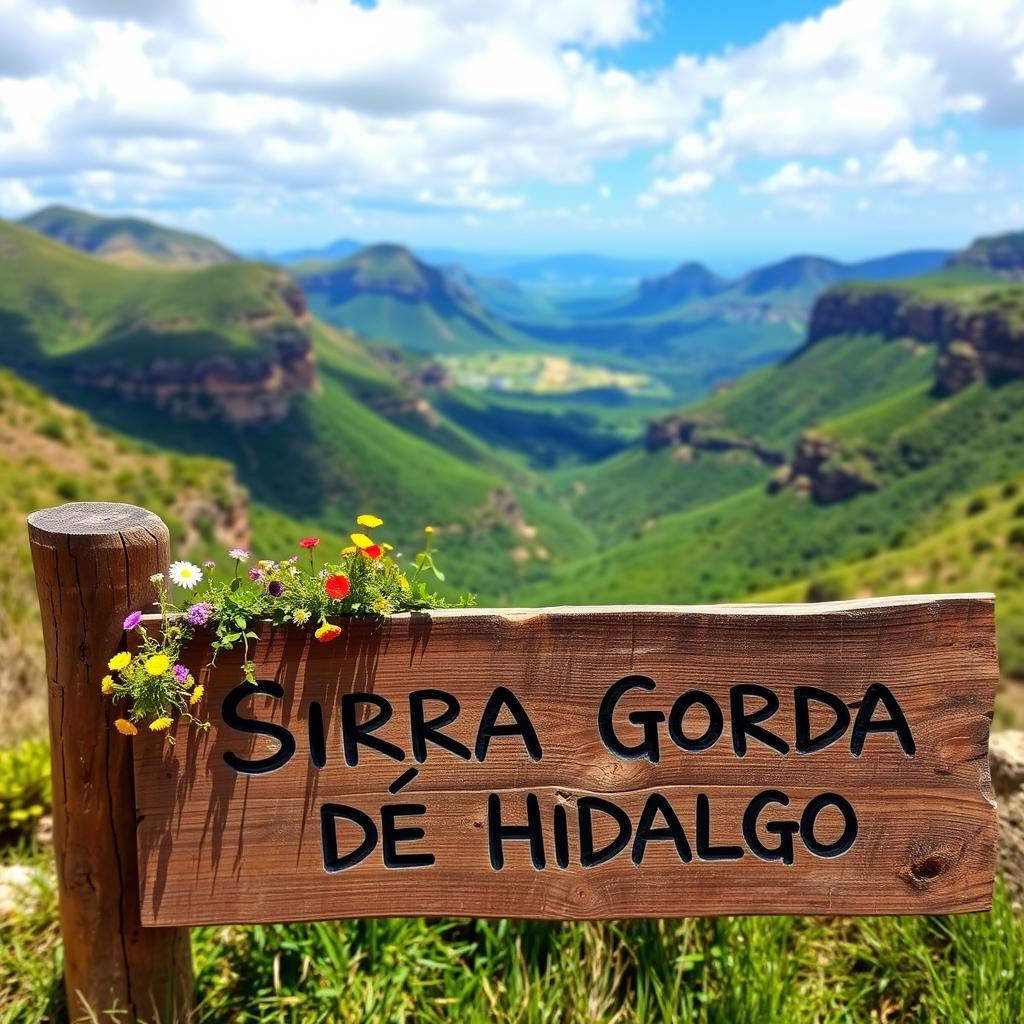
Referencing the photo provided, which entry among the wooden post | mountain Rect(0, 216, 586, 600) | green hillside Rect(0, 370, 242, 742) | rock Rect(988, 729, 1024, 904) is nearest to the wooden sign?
the wooden post

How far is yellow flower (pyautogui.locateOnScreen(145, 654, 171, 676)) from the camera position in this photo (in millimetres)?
2219

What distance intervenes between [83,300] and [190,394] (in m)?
35.1

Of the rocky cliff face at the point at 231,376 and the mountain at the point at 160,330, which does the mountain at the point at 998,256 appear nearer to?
the mountain at the point at 160,330

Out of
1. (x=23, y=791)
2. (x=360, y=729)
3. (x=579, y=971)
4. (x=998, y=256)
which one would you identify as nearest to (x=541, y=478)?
(x=998, y=256)

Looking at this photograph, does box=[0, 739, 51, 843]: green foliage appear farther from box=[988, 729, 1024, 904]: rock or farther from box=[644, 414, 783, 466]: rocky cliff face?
box=[644, 414, 783, 466]: rocky cliff face

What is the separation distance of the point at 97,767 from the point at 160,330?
100084 mm

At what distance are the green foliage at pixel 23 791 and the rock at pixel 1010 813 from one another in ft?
12.9

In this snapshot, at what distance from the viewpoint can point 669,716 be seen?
8.18ft

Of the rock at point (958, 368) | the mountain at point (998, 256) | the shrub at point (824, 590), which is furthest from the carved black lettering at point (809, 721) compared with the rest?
the mountain at point (998, 256)

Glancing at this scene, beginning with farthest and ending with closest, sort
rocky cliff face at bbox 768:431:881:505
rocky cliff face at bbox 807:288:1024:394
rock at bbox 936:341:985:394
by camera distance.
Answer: rock at bbox 936:341:985:394 < rocky cliff face at bbox 807:288:1024:394 < rocky cliff face at bbox 768:431:881:505

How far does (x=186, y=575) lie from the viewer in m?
2.24

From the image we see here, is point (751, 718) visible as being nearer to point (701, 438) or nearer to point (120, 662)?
point (120, 662)

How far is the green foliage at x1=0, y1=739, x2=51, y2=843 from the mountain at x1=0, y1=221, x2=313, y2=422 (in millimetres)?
88914

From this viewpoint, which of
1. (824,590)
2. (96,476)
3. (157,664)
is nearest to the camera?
(157,664)
